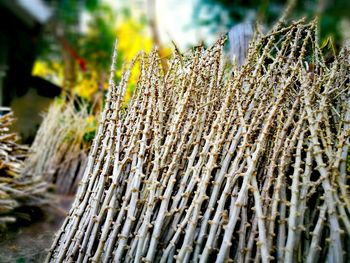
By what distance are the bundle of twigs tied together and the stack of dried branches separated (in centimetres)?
→ 292

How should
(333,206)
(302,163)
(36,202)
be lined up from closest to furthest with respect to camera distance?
(333,206) → (302,163) → (36,202)

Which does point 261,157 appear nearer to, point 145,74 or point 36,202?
point 145,74

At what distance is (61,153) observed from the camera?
526 cm

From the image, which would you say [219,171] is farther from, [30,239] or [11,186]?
[11,186]

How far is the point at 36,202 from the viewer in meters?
4.06

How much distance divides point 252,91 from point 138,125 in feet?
2.22

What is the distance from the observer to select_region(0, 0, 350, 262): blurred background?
3043 mm

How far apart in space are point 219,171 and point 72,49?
8.61 m

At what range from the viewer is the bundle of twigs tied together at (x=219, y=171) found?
1.78m

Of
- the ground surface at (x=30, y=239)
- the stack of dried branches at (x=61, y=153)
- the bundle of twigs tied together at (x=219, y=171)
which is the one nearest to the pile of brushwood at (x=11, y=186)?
the ground surface at (x=30, y=239)

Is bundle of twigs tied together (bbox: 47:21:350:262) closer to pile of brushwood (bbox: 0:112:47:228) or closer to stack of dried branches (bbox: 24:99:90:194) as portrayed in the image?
pile of brushwood (bbox: 0:112:47:228)

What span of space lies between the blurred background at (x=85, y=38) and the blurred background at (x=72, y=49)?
0.07 feet

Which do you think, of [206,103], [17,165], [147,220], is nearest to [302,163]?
[206,103]

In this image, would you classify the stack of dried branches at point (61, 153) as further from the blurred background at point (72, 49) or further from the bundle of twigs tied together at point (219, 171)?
the bundle of twigs tied together at point (219, 171)
